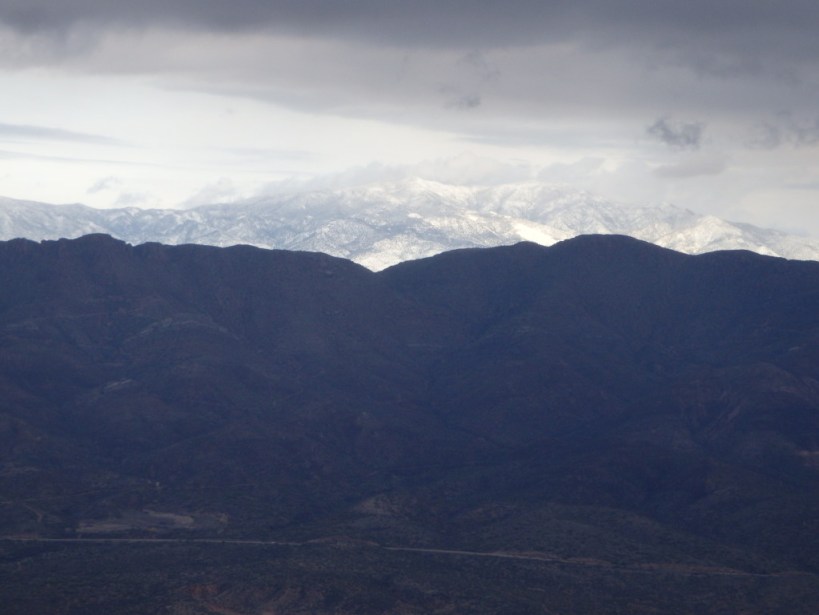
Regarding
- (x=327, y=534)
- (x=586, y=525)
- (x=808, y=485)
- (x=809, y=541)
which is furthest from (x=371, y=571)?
(x=808, y=485)

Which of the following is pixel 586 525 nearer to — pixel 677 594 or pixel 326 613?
pixel 677 594

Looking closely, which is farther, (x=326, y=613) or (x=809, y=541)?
(x=809, y=541)

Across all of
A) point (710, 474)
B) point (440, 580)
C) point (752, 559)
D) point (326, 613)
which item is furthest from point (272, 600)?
point (710, 474)

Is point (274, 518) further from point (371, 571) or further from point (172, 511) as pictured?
point (371, 571)

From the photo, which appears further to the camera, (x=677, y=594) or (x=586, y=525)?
(x=586, y=525)

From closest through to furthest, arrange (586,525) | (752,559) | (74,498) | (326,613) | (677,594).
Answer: (326,613) < (677,594) < (752,559) < (586,525) < (74,498)

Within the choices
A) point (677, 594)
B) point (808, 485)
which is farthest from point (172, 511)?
point (808, 485)

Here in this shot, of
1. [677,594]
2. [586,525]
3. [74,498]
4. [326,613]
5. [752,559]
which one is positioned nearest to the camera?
[326,613]
